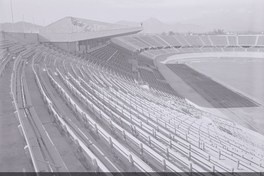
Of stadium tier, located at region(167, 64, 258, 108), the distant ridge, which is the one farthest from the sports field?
the distant ridge

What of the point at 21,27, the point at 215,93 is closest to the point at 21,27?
the point at 21,27

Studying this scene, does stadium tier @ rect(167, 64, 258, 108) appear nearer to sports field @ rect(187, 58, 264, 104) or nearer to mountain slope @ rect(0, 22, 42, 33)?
sports field @ rect(187, 58, 264, 104)

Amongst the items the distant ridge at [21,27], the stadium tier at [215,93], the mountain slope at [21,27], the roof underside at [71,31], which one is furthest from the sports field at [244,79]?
the mountain slope at [21,27]

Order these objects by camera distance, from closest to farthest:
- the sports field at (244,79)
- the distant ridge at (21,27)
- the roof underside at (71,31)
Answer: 1. the sports field at (244,79)
2. the roof underside at (71,31)
3. the distant ridge at (21,27)

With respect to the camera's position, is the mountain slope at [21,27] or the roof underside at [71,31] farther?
the mountain slope at [21,27]

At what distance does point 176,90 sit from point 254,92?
5745 millimetres

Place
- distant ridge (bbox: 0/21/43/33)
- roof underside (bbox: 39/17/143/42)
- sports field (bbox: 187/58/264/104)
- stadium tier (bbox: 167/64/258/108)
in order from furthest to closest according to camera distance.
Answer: distant ridge (bbox: 0/21/43/33), roof underside (bbox: 39/17/143/42), sports field (bbox: 187/58/264/104), stadium tier (bbox: 167/64/258/108)

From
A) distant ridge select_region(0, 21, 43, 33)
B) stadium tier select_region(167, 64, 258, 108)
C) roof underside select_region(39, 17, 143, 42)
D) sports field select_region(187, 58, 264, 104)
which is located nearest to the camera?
stadium tier select_region(167, 64, 258, 108)

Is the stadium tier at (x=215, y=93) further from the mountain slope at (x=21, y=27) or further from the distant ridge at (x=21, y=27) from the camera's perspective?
the mountain slope at (x=21, y=27)

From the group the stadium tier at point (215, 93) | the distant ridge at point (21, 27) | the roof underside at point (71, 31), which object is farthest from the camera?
the distant ridge at point (21, 27)

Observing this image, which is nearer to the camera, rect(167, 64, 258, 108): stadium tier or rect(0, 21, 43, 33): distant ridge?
rect(167, 64, 258, 108): stadium tier

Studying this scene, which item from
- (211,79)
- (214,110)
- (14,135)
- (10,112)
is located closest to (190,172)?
(14,135)

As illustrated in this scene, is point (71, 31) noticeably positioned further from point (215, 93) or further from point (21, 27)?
point (215, 93)

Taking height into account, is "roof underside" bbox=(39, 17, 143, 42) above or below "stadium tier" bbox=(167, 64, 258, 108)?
above
